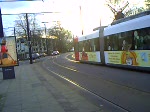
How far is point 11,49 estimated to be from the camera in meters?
25.5

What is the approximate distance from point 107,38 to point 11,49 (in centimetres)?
754

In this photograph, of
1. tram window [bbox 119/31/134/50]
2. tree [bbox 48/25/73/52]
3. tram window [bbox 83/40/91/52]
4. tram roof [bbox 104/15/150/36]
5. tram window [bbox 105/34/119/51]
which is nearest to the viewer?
tram roof [bbox 104/15/150/36]

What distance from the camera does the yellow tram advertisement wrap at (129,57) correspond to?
65.5ft

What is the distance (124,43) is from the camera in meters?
23.3

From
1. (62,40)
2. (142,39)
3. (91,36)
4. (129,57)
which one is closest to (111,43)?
(129,57)

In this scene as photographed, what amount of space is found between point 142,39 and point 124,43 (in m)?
3.10

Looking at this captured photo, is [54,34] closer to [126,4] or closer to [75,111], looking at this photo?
[126,4]

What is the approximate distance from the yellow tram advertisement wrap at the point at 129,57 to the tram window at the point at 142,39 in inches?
11.4

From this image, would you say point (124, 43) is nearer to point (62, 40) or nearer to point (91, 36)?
point (91, 36)

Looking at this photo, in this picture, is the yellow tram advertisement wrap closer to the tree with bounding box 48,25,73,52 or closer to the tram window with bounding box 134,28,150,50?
the tram window with bounding box 134,28,150,50

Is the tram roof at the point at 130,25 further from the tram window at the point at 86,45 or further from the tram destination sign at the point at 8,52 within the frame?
the tram window at the point at 86,45

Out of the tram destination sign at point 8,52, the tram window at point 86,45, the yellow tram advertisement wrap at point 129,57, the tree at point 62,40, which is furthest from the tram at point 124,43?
the tree at point 62,40

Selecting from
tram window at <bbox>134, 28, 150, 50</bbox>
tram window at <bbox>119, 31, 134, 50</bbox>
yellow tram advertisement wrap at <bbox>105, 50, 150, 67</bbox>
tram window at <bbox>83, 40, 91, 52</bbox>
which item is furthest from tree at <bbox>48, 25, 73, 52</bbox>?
Answer: tram window at <bbox>134, 28, 150, 50</bbox>

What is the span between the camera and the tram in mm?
19984
